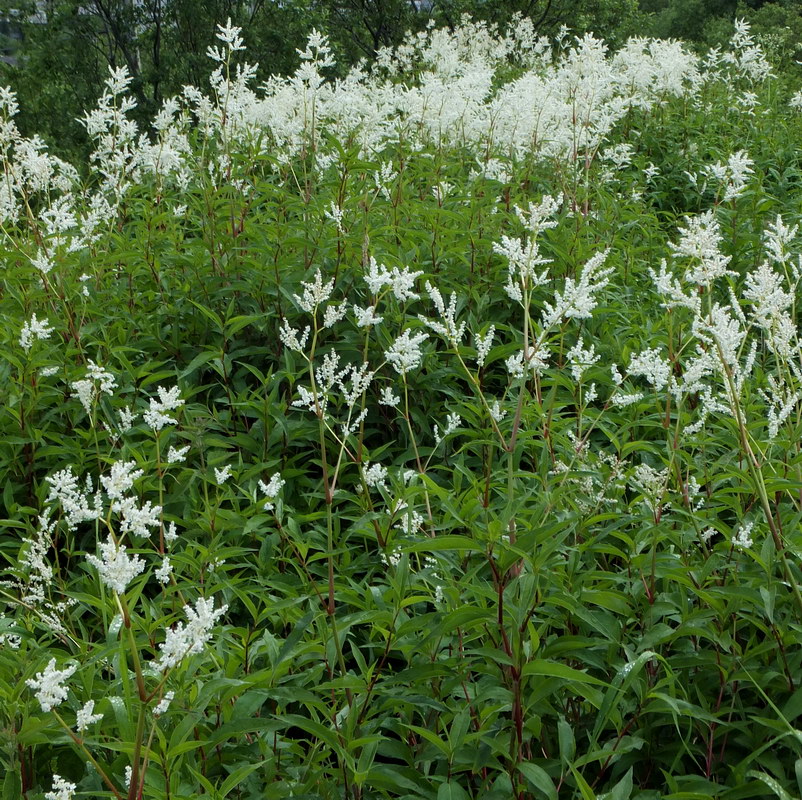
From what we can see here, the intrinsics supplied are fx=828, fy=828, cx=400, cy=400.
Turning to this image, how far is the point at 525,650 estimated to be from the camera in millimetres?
2158

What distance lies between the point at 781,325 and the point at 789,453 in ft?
1.68

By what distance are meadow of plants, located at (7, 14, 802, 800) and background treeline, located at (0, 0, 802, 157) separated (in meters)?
15.0

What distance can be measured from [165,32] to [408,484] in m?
21.4

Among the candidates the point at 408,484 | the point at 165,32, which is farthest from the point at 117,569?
the point at 165,32

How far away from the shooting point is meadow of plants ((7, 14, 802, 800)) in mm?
2180

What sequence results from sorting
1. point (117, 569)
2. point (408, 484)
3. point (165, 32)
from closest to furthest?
1. point (117, 569)
2. point (408, 484)
3. point (165, 32)

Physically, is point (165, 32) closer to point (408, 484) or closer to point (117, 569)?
point (408, 484)

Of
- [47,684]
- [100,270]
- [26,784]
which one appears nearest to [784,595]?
[47,684]

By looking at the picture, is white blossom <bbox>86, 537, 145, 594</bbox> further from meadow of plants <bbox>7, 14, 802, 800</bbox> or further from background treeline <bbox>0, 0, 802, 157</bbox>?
background treeline <bbox>0, 0, 802, 157</bbox>

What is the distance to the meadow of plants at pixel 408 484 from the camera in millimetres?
2180

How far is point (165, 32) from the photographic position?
21.5m

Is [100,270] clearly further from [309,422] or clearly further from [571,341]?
[571,341]

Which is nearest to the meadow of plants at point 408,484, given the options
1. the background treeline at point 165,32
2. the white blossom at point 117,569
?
the white blossom at point 117,569

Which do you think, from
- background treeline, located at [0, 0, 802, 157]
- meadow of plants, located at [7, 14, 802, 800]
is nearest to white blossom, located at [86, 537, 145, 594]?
meadow of plants, located at [7, 14, 802, 800]
